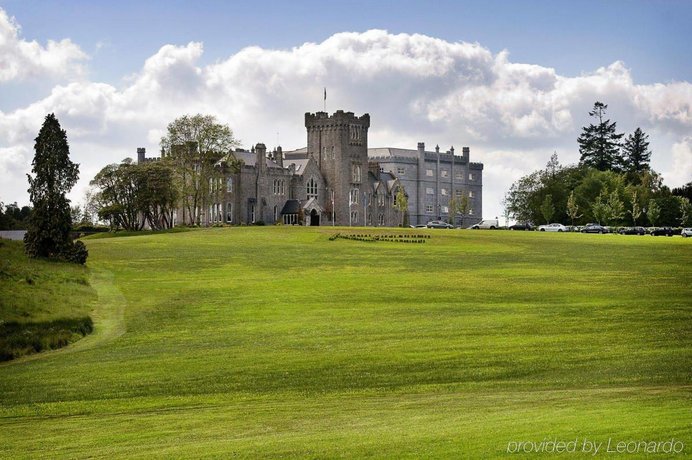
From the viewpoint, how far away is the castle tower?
6181 inches

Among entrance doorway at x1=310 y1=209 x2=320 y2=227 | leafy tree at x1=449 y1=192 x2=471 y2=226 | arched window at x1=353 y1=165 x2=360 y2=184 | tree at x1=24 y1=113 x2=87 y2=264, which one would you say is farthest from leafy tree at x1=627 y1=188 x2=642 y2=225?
tree at x1=24 y1=113 x2=87 y2=264

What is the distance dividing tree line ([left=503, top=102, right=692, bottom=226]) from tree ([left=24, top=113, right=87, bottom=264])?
8932cm

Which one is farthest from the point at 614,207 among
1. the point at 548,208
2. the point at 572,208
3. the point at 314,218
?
the point at 314,218

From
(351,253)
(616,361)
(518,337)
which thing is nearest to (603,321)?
(518,337)

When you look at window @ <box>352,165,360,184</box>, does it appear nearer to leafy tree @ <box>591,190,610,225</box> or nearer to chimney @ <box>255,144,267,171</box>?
chimney @ <box>255,144,267,171</box>

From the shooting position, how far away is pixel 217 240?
304 ft

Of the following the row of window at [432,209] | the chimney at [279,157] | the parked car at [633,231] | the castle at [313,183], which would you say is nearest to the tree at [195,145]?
the castle at [313,183]

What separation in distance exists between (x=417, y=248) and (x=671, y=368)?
176 feet

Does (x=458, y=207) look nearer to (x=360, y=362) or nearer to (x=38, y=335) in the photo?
(x=38, y=335)

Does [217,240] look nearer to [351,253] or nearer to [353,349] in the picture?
[351,253]

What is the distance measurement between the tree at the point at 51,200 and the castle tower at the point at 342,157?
291 ft

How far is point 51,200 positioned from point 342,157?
306 ft

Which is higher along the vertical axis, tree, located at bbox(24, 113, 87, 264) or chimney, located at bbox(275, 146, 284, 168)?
chimney, located at bbox(275, 146, 284, 168)

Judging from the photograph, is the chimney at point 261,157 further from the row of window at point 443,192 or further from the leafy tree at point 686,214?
the leafy tree at point 686,214
